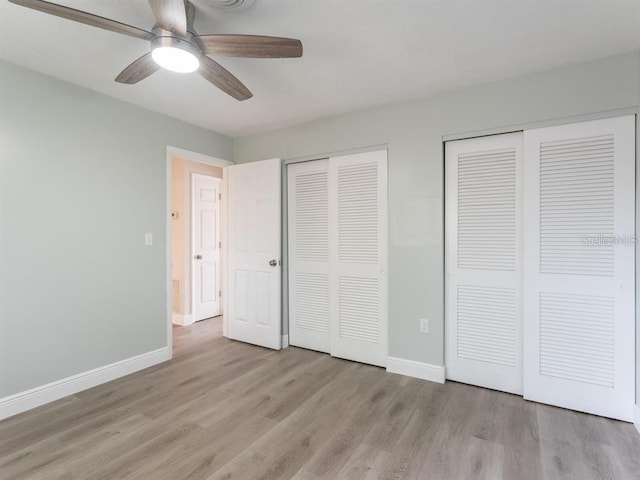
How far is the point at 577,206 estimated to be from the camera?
2.31 metres

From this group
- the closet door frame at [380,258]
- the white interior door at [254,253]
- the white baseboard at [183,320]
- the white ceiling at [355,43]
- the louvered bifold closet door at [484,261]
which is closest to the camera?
the white ceiling at [355,43]

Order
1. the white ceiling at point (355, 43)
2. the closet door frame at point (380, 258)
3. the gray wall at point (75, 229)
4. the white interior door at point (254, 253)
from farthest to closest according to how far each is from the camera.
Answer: the white interior door at point (254, 253), the closet door frame at point (380, 258), the gray wall at point (75, 229), the white ceiling at point (355, 43)

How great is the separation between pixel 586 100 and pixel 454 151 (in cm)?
89

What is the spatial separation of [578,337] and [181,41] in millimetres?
3077

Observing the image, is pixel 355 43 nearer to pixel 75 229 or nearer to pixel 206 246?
pixel 75 229

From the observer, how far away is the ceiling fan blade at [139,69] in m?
1.81

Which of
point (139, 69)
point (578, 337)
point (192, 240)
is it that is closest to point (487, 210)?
point (578, 337)

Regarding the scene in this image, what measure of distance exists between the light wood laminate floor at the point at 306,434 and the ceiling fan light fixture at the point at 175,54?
7.07ft

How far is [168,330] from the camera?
10.8 ft

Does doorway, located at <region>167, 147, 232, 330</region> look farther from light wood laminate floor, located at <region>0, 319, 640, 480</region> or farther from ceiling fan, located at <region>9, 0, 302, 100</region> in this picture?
ceiling fan, located at <region>9, 0, 302, 100</region>

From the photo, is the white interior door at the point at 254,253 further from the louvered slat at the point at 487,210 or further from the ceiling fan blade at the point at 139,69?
the louvered slat at the point at 487,210

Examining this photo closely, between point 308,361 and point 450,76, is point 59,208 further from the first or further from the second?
point 450,76

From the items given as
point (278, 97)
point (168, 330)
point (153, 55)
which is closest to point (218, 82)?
point (153, 55)

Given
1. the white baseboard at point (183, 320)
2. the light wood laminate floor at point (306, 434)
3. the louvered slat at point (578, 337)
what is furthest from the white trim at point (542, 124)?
the white baseboard at point (183, 320)
